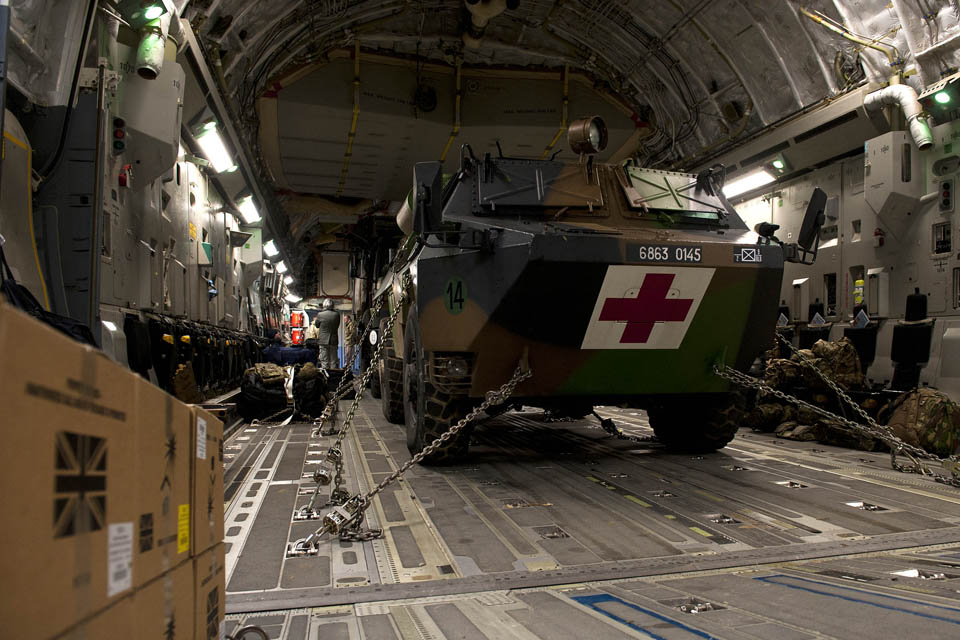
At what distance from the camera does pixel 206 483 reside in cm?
151

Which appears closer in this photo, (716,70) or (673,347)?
(673,347)

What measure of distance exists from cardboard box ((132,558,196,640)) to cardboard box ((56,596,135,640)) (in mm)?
12

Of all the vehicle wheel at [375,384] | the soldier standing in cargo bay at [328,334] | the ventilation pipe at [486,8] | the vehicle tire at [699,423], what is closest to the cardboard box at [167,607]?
the vehicle tire at [699,423]

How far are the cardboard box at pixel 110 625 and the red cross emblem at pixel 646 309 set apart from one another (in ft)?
11.0

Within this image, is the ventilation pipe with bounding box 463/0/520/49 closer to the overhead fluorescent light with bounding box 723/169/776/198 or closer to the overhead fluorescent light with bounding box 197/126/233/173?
the overhead fluorescent light with bounding box 197/126/233/173

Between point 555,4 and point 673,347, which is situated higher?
point 555,4

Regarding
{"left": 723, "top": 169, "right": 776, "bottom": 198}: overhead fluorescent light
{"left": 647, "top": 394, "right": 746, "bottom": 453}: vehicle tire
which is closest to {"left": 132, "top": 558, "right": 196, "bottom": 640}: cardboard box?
Answer: {"left": 647, "top": 394, "right": 746, "bottom": 453}: vehicle tire

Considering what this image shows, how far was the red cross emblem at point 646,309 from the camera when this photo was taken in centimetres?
407

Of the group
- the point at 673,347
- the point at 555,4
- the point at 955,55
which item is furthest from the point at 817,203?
the point at 555,4

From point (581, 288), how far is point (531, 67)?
618cm

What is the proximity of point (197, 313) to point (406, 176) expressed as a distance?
444 cm

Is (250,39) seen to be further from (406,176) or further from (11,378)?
(11,378)

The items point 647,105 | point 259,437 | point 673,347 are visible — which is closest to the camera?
point 673,347

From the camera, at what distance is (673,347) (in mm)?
4336
